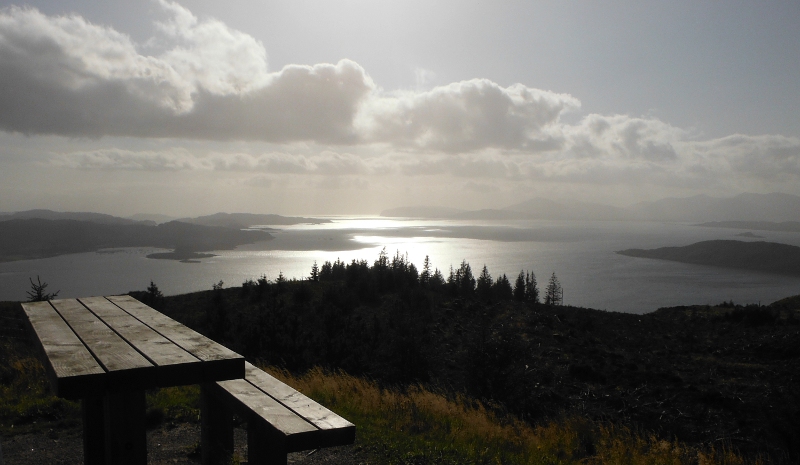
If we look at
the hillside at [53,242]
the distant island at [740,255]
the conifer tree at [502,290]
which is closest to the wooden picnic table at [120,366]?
the conifer tree at [502,290]

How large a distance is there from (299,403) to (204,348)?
72 centimetres

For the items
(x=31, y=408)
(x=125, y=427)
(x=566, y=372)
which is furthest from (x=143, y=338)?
(x=566, y=372)

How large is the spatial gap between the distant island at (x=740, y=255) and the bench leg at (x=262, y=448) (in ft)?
634

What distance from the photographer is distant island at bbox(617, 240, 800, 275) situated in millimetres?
162750

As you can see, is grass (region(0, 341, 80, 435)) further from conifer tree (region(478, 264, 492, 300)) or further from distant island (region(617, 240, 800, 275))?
distant island (region(617, 240, 800, 275))

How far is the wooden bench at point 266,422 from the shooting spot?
2762mm

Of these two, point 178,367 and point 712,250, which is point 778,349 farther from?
point 712,250

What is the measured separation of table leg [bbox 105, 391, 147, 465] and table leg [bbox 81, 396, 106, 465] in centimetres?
65

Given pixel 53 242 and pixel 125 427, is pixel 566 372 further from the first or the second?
pixel 53 242

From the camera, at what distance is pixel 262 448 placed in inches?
→ 118

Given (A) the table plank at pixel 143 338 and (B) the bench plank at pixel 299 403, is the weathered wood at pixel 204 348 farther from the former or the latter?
(B) the bench plank at pixel 299 403

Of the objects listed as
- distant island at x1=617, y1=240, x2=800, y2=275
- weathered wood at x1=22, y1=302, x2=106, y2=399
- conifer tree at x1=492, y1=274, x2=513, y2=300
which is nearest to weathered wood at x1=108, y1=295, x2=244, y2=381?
weathered wood at x1=22, y1=302, x2=106, y2=399

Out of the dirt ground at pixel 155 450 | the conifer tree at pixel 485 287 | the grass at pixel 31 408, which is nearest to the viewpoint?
the dirt ground at pixel 155 450

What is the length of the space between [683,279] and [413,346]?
13746cm
